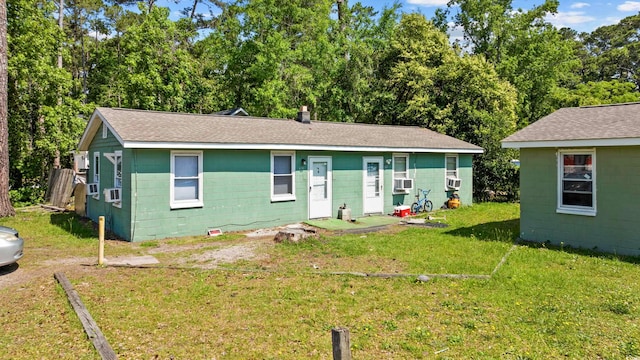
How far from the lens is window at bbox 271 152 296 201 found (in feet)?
44.5

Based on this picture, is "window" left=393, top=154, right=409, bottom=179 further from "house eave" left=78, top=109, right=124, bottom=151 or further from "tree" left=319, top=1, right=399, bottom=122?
"tree" left=319, top=1, right=399, bottom=122

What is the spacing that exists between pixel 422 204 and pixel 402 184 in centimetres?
138

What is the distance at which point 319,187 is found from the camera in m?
14.6

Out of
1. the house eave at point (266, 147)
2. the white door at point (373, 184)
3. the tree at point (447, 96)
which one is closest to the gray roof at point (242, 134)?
the house eave at point (266, 147)

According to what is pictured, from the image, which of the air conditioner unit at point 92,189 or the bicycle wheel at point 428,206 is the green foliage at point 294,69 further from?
the air conditioner unit at point 92,189

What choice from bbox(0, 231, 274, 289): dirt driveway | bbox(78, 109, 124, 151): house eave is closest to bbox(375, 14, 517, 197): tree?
bbox(0, 231, 274, 289): dirt driveway

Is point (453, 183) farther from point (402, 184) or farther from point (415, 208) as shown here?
point (402, 184)

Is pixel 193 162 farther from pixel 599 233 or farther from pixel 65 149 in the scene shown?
pixel 65 149

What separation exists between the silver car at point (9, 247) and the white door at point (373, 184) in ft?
35.3

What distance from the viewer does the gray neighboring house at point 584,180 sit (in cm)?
923

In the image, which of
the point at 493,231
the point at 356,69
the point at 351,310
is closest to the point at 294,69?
the point at 356,69

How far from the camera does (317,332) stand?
5.22 m

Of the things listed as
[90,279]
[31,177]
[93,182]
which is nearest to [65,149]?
[31,177]

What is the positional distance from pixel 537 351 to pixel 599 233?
6621 mm
